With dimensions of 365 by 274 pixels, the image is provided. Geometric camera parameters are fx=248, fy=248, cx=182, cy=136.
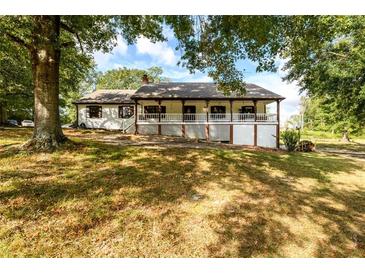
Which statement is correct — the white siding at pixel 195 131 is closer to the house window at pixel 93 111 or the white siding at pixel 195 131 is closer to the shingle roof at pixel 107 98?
the shingle roof at pixel 107 98

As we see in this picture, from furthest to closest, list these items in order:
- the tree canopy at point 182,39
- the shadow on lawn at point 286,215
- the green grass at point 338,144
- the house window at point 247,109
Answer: the green grass at point 338,144, the house window at point 247,109, the tree canopy at point 182,39, the shadow on lawn at point 286,215

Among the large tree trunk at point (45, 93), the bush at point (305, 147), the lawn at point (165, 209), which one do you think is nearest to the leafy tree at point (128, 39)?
the large tree trunk at point (45, 93)

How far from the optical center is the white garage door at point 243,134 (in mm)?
21297

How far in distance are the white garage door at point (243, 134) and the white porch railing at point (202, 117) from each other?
23.9 inches

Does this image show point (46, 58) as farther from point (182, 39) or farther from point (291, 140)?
point (291, 140)

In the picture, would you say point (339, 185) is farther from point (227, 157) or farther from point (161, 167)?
point (161, 167)

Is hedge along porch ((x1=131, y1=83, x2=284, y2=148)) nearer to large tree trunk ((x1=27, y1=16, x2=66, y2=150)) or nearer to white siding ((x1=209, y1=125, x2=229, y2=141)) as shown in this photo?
white siding ((x1=209, y1=125, x2=229, y2=141))

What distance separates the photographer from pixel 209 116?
2247cm

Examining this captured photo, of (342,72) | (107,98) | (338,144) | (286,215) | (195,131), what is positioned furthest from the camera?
(338,144)

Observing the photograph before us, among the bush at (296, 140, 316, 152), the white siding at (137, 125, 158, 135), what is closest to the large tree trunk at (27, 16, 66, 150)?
the white siding at (137, 125, 158, 135)

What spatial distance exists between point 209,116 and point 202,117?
0.66m

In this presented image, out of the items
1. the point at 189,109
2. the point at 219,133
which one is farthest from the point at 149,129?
the point at 219,133

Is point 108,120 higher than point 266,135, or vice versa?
point 108,120

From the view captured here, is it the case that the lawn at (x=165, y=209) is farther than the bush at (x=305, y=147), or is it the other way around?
the bush at (x=305, y=147)
